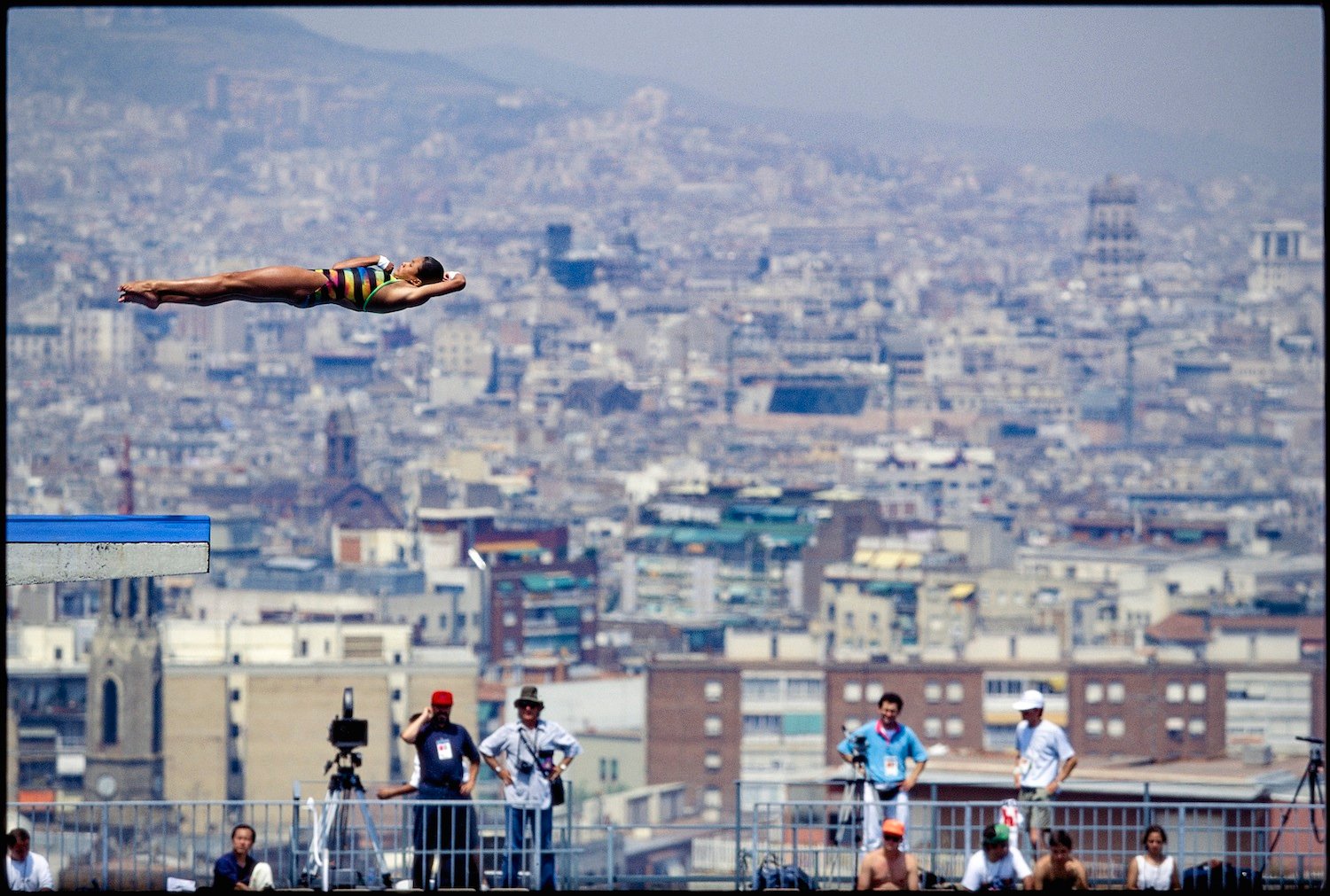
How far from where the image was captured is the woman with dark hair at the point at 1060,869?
25.5 feet

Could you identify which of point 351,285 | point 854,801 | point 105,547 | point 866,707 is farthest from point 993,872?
point 866,707

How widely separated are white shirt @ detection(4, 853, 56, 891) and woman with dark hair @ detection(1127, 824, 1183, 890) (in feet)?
10.1

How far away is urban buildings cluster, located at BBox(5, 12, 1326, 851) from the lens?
176 ft

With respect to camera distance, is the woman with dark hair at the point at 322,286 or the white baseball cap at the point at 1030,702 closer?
the woman with dark hair at the point at 322,286

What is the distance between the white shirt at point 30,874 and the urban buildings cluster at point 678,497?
9.80 meters

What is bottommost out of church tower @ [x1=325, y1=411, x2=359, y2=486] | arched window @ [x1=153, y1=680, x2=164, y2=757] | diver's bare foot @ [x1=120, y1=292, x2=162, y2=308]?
arched window @ [x1=153, y1=680, x2=164, y2=757]

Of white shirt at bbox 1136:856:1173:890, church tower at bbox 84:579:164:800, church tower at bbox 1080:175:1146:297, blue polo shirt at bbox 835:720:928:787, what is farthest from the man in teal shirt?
church tower at bbox 1080:175:1146:297

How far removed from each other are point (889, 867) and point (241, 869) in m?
1.84

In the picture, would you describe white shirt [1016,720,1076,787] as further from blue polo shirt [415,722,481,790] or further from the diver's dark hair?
the diver's dark hair

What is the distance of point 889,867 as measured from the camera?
789 cm

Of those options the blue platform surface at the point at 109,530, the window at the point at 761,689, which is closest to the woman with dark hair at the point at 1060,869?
the blue platform surface at the point at 109,530

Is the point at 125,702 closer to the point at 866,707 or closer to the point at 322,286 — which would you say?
the point at 866,707

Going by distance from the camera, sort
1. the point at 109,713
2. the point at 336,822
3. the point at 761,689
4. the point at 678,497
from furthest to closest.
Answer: the point at 678,497 → the point at 761,689 → the point at 109,713 → the point at 336,822

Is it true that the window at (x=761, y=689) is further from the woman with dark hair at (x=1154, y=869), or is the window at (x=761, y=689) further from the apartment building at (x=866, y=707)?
the woman with dark hair at (x=1154, y=869)
